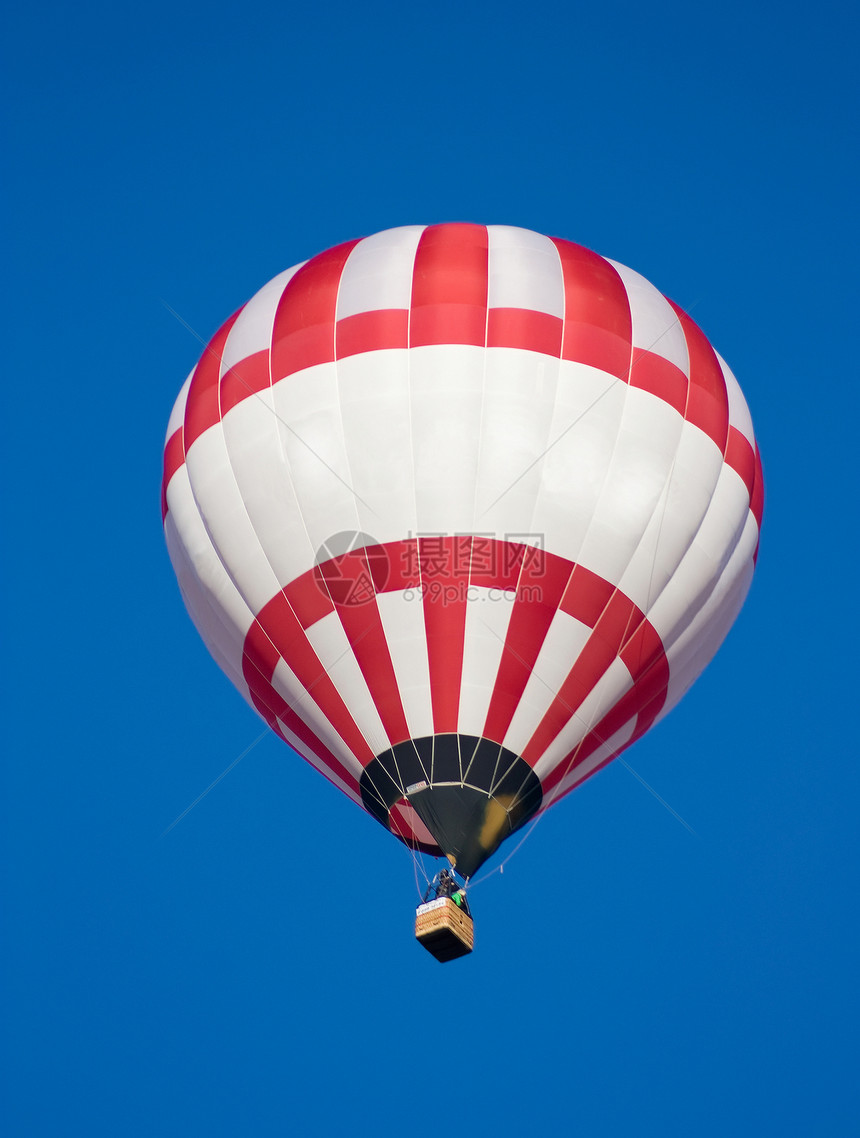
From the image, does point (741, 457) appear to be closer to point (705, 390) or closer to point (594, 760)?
point (705, 390)

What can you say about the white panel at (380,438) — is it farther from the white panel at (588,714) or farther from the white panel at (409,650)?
the white panel at (588,714)

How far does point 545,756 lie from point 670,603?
1.57m

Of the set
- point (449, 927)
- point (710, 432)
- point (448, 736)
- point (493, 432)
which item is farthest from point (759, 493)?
point (449, 927)

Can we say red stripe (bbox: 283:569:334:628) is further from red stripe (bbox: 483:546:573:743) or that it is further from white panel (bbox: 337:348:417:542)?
red stripe (bbox: 483:546:573:743)

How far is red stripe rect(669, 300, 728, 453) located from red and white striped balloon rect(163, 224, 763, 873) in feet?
0.09

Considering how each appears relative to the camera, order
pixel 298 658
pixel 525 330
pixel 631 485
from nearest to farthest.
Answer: pixel 631 485
pixel 298 658
pixel 525 330

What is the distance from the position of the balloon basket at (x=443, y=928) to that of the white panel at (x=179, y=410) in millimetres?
4756

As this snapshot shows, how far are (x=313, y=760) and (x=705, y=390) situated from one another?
432cm

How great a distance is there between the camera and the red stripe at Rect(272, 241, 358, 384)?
1324cm

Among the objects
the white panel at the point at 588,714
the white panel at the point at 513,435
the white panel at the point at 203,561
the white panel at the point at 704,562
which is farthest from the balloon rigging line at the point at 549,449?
the white panel at the point at 203,561

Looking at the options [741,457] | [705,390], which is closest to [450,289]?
[705,390]

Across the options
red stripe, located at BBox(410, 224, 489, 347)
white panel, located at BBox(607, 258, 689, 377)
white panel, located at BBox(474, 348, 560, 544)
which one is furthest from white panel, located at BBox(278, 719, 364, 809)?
white panel, located at BBox(607, 258, 689, 377)

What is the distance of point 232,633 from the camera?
1342 centimetres

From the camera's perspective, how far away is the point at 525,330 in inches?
517
